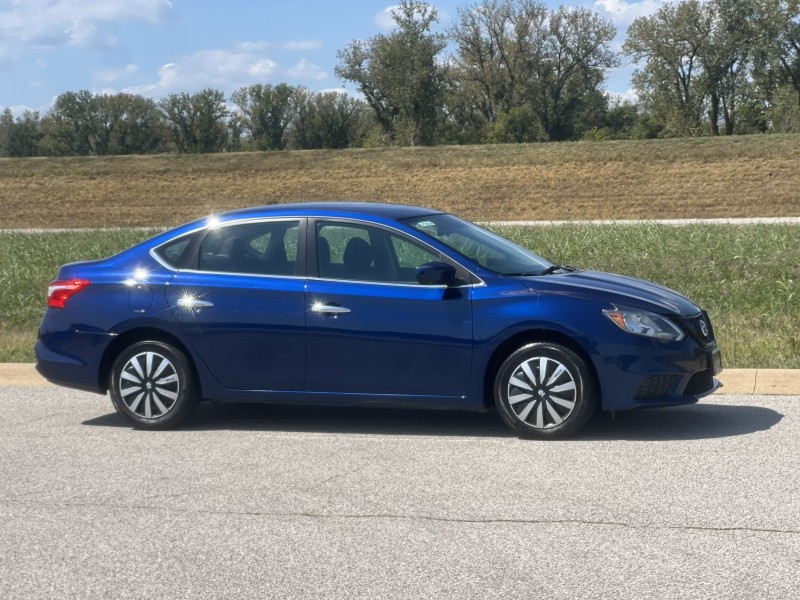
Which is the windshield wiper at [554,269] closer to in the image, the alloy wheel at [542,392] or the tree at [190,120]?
the alloy wheel at [542,392]

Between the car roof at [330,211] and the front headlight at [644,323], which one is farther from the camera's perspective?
the car roof at [330,211]

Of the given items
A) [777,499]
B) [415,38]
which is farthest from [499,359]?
[415,38]

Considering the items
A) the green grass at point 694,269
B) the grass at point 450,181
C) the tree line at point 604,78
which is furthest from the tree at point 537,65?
the green grass at point 694,269

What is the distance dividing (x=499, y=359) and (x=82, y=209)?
143ft

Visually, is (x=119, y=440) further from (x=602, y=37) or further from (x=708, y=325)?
(x=602, y=37)

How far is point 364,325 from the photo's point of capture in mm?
7562

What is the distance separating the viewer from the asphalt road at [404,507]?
478 cm

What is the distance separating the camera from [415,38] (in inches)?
2901

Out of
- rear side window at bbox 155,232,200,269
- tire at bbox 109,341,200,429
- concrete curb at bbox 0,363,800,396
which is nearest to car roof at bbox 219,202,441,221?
rear side window at bbox 155,232,200,269

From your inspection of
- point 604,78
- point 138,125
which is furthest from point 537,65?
point 138,125

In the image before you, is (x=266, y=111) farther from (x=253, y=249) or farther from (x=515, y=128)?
(x=253, y=249)

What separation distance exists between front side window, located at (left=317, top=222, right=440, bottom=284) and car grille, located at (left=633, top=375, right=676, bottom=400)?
1.57m

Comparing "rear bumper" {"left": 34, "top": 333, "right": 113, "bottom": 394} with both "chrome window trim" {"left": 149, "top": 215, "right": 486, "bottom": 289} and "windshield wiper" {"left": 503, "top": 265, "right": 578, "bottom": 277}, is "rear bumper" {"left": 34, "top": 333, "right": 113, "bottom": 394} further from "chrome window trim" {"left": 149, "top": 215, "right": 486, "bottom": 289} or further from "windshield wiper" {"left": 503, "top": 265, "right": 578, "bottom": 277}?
"windshield wiper" {"left": 503, "top": 265, "right": 578, "bottom": 277}

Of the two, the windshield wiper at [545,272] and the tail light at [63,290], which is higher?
the windshield wiper at [545,272]
